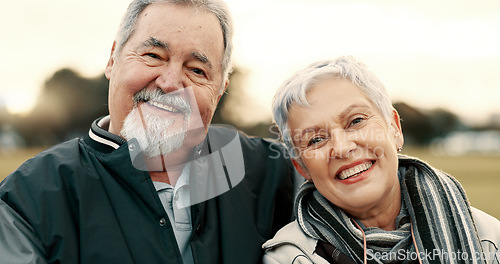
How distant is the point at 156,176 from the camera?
9.72 ft

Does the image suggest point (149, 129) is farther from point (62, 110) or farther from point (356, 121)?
point (62, 110)

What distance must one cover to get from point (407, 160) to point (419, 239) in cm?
53

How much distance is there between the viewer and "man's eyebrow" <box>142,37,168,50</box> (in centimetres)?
276

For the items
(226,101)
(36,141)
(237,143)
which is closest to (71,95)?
(36,141)

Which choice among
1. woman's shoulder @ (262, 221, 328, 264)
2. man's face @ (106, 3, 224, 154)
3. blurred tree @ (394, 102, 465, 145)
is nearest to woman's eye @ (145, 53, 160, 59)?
man's face @ (106, 3, 224, 154)

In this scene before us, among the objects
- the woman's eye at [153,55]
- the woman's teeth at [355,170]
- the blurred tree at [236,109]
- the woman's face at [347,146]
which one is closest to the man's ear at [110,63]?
the woman's eye at [153,55]

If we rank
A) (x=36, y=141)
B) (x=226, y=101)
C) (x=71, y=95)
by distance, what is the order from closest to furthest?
1. (x=226, y=101)
2. (x=71, y=95)
3. (x=36, y=141)

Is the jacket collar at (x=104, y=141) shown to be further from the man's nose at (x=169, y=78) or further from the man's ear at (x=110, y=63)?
the man's ear at (x=110, y=63)

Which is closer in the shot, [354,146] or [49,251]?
[49,251]

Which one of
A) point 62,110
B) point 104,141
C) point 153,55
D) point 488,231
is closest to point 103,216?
point 104,141

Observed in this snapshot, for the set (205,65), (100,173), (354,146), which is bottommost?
(354,146)

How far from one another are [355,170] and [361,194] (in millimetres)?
134

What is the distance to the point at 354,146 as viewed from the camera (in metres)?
2.46

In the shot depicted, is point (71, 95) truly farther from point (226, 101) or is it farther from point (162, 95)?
point (162, 95)
